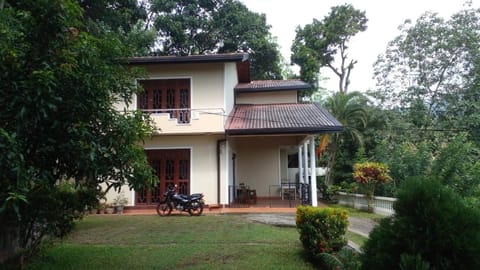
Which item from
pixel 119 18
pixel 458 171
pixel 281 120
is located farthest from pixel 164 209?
pixel 458 171

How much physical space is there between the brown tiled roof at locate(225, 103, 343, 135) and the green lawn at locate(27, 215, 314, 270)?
405cm

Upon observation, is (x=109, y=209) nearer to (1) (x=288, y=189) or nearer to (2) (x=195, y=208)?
(2) (x=195, y=208)

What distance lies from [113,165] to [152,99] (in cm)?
1065

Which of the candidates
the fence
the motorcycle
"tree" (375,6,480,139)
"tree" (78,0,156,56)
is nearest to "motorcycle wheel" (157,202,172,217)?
the motorcycle

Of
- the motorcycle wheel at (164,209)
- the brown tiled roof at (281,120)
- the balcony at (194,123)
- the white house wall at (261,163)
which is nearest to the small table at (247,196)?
the white house wall at (261,163)

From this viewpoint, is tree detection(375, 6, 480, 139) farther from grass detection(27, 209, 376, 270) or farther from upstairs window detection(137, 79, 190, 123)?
grass detection(27, 209, 376, 270)

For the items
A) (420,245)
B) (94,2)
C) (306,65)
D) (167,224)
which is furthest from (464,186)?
(306,65)

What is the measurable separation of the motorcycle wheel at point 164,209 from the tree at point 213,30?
660 inches

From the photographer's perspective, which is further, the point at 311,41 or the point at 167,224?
the point at 311,41

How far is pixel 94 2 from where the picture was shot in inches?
537

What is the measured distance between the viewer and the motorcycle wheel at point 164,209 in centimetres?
1204

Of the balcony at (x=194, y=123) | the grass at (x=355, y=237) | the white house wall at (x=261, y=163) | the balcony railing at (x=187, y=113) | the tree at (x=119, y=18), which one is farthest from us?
the white house wall at (x=261, y=163)

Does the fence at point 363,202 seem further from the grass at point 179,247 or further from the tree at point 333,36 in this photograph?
the tree at point 333,36

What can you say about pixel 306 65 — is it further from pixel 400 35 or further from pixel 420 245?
pixel 420 245
